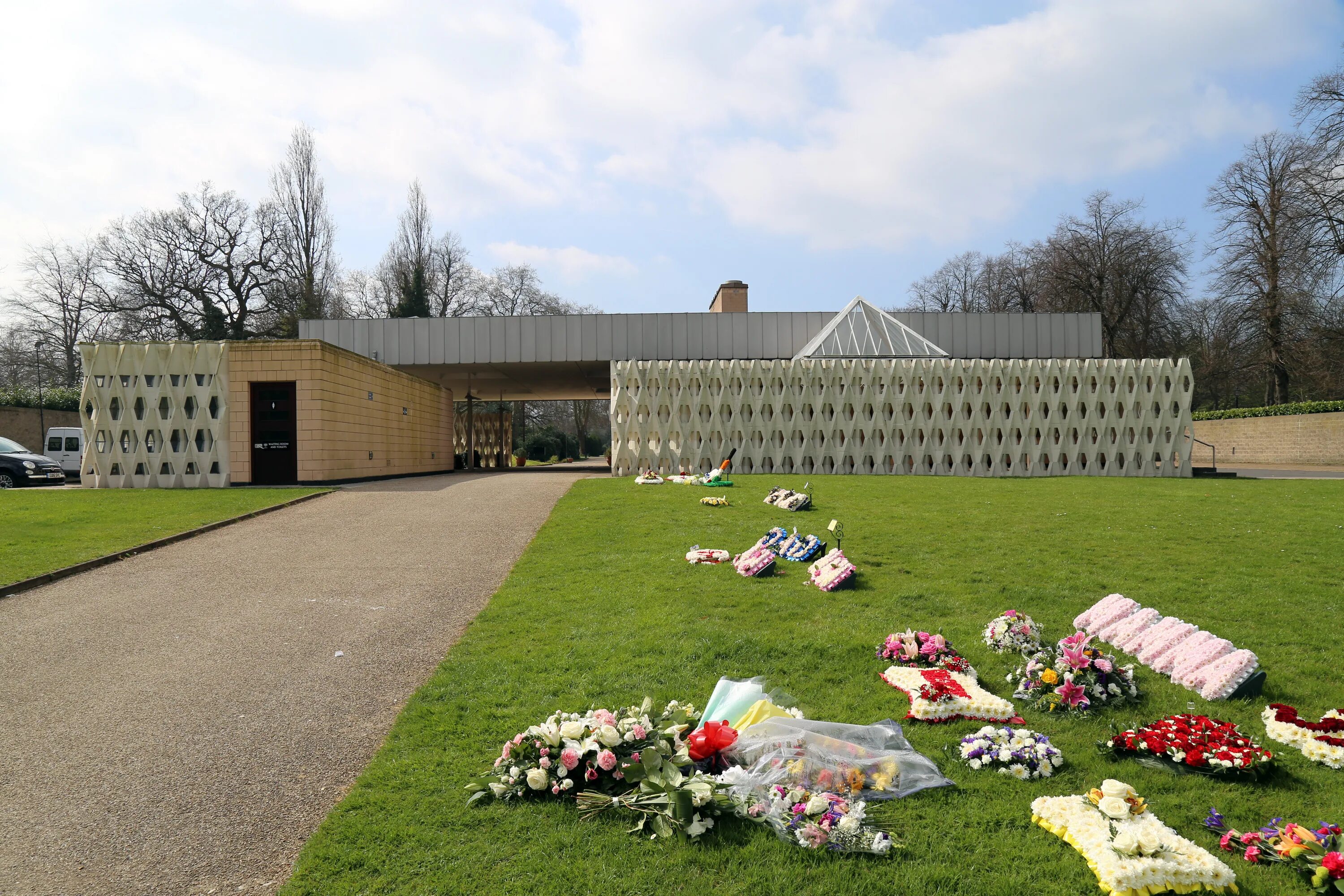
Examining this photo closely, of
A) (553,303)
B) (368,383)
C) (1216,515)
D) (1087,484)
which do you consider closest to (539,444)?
(553,303)

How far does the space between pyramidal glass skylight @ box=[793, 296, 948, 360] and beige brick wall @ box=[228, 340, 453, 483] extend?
47.6ft

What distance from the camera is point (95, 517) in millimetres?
14133

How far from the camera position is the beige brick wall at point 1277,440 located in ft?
107

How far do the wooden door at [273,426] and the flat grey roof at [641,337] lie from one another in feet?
25.7

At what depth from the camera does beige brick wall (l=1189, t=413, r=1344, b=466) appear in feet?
107

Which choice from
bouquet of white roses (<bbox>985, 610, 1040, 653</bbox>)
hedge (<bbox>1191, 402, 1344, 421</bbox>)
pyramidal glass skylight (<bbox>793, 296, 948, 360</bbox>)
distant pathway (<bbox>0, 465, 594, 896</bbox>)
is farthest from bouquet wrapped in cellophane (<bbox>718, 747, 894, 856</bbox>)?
hedge (<bbox>1191, 402, 1344, 421</bbox>)

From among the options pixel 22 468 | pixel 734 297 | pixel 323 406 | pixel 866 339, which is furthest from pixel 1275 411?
pixel 22 468

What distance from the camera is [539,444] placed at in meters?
52.5

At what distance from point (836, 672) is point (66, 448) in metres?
32.5

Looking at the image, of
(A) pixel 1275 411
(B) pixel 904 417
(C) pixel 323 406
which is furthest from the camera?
(A) pixel 1275 411

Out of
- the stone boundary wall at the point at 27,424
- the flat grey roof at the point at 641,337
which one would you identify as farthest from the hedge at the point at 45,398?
the flat grey roof at the point at 641,337

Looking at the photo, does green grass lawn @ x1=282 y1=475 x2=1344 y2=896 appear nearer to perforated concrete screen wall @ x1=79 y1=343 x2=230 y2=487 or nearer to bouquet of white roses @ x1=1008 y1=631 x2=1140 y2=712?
bouquet of white roses @ x1=1008 y1=631 x2=1140 y2=712

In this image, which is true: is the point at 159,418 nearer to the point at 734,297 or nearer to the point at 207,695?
the point at 207,695

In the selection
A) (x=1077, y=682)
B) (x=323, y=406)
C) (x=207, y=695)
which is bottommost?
(x=207, y=695)
